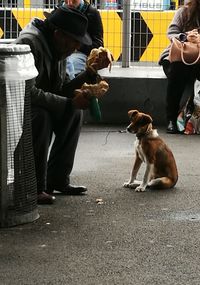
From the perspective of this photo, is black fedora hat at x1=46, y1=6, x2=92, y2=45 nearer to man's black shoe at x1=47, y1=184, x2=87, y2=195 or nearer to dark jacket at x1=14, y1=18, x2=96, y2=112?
dark jacket at x1=14, y1=18, x2=96, y2=112

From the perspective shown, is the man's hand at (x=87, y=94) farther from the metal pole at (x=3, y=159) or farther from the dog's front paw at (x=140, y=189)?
the dog's front paw at (x=140, y=189)

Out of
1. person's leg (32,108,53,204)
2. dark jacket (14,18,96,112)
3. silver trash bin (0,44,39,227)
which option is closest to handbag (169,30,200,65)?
dark jacket (14,18,96,112)

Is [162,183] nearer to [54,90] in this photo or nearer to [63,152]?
[63,152]

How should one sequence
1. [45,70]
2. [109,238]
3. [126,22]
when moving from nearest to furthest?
[109,238]
[45,70]
[126,22]

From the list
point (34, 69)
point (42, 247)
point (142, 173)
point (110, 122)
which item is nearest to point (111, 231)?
point (42, 247)

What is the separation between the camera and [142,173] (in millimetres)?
→ 6992

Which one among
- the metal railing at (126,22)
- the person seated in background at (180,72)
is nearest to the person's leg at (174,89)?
the person seated in background at (180,72)

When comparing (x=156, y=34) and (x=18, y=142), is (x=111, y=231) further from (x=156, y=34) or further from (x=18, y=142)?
(x=156, y=34)

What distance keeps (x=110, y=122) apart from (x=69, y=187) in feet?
12.5

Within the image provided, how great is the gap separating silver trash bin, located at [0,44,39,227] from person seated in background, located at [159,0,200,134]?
418 cm

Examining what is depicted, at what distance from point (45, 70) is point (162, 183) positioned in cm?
149

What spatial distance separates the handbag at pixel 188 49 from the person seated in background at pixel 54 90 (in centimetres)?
317

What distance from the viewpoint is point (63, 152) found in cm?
595

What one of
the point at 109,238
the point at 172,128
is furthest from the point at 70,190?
the point at 172,128
